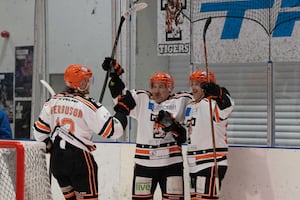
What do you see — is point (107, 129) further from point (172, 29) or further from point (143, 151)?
point (172, 29)

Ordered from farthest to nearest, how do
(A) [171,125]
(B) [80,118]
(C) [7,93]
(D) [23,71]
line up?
(C) [7,93]
(D) [23,71]
(A) [171,125]
(B) [80,118]

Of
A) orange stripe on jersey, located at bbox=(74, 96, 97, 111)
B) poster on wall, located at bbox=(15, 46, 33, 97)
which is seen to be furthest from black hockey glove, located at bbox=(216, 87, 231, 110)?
poster on wall, located at bbox=(15, 46, 33, 97)

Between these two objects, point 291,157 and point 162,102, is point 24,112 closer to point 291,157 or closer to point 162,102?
point 162,102

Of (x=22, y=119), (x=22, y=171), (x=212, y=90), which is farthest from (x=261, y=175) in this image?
(x=22, y=119)

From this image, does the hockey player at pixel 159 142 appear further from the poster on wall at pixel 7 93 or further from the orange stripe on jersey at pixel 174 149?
the poster on wall at pixel 7 93

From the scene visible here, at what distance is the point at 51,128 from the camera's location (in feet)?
13.6

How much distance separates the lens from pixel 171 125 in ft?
14.4

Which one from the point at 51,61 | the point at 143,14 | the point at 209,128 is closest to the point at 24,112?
the point at 51,61

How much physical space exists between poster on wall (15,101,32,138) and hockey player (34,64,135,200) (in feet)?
8.68

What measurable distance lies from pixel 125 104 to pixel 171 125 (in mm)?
391

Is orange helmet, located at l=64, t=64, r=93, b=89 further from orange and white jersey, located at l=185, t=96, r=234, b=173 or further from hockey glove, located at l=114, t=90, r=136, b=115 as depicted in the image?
orange and white jersey, located at l=185, t=96, r=234, b=173

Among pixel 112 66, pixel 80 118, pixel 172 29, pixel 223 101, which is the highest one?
pixel 172 29

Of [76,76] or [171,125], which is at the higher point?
[76,76]

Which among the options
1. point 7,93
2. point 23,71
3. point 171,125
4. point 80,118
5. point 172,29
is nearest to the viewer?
Result: point 80,118
